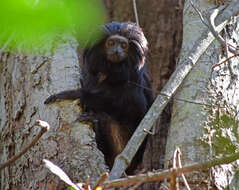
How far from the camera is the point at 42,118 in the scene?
338 cm

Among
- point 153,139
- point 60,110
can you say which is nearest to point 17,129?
point 60,110

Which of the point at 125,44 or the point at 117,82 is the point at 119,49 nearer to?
the point at 125,44

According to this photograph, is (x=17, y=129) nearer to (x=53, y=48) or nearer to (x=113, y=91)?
(x=53, y=48)

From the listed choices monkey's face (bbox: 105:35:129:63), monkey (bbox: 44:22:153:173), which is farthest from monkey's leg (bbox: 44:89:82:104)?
monkey's face (bbox: 105:35:129:63)

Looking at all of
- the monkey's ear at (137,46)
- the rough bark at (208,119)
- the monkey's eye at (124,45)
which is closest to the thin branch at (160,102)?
the rough bark at (208,119)

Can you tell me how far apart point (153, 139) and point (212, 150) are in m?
2.35

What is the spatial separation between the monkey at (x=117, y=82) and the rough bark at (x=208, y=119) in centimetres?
95

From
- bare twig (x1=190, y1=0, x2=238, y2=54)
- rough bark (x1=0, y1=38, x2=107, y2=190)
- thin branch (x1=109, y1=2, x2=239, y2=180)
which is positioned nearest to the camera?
thin branch (x1=109, y1=2, x2=239, y2=180)

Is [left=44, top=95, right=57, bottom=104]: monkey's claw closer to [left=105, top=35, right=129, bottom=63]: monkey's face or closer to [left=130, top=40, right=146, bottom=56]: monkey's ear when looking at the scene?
[left=105, top=35, right=129, bottom=63]: monkey's face

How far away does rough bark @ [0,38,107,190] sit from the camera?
2.88 meters

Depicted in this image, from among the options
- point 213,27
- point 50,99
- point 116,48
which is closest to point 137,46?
point 116,48

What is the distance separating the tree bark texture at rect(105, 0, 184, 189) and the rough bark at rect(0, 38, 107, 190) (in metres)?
1.83

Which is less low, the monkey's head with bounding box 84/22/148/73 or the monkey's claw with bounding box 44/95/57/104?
the monkey's head with bounding box 84/22/148/73

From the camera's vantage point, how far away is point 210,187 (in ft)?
9.43
